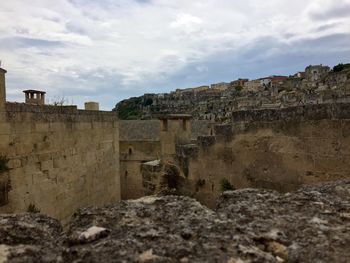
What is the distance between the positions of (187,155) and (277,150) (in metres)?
2.28

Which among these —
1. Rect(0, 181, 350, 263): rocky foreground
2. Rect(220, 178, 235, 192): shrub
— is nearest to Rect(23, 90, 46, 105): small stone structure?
Rect(220, 178, 235, 192): shrub

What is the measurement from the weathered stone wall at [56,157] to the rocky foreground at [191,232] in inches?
135

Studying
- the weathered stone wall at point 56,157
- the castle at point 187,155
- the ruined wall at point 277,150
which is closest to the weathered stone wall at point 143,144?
the castle at point 187,155

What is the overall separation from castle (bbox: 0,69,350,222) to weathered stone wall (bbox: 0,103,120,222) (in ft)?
0.06

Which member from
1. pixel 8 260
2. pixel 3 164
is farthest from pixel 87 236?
pixel 3 164

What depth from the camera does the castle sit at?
5297 millimetres

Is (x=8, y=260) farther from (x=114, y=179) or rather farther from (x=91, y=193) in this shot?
(x=114, y=179)

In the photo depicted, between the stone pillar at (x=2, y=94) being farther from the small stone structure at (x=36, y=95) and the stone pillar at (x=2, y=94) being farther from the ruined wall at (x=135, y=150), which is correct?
the ruined wall at (x=135, y=150)

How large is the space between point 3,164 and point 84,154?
3607mm

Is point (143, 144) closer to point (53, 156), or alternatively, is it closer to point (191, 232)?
point (53, 156)

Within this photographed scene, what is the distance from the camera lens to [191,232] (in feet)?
7.40

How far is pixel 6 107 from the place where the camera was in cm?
582

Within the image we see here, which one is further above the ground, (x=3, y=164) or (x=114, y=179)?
(x=3, y=164)

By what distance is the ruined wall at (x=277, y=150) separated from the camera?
5.11m
